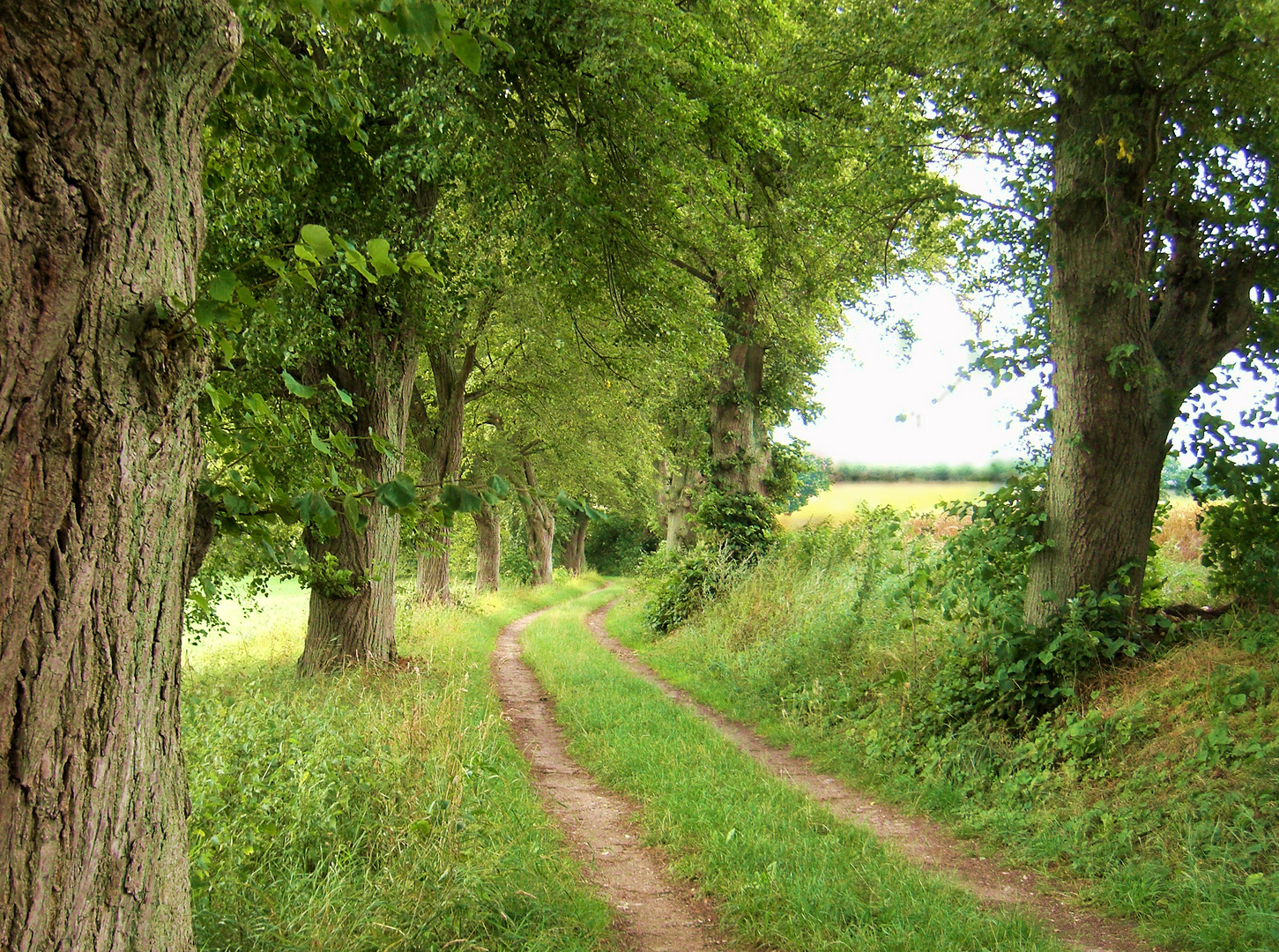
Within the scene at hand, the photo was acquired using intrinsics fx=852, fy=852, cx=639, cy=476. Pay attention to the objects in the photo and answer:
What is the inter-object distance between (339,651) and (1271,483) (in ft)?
32.2

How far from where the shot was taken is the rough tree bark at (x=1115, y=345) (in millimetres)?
7316

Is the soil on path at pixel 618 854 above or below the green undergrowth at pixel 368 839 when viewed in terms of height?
below

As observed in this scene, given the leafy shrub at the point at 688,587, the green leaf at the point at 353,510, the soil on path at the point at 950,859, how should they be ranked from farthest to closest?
the leafy shrub at the point at 688,587, the soil on path at the point at 950,859, the green leaf at the point at 353,510

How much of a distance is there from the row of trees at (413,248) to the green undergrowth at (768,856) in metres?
2.92

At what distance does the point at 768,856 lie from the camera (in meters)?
5.55

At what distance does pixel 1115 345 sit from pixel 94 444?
7611mm

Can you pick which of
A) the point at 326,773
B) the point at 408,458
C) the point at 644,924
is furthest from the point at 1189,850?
the point at 408,458

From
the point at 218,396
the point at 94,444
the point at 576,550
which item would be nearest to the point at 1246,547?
the point at 218,396

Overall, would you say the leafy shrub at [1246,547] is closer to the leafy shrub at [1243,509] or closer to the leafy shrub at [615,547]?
the leafy shrub at [1243,509]

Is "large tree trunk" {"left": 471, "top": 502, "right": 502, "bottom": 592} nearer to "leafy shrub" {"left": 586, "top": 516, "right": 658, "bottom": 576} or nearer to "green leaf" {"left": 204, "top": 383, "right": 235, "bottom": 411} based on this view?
"green leaf" {"left": 204, "top": 383, "right": 235, "bottom": 411}

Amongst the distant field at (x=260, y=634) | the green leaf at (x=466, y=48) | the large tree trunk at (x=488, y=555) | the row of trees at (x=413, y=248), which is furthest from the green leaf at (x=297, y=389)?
the large tree trunk at (x=488, y=555)

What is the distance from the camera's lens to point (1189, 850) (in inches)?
202

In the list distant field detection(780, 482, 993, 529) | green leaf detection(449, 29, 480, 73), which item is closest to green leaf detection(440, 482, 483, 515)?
green leaf detection(449, 29, 480, 73)

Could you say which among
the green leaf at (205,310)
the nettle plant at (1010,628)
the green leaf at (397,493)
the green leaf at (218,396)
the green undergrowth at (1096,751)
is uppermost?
the green leaf at (205,310)
